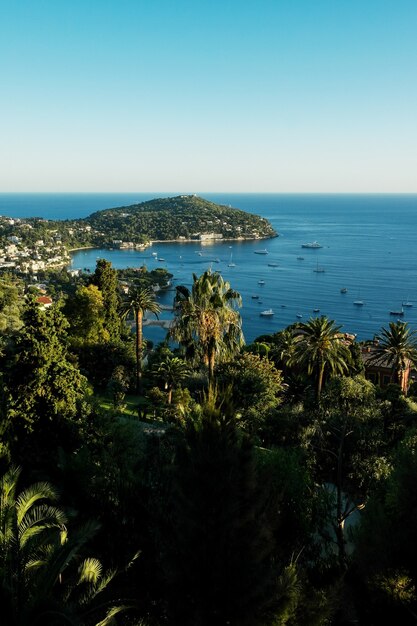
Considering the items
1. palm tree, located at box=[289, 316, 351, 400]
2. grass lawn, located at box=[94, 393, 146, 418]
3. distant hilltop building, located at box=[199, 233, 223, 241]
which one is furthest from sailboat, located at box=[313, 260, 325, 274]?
palm tree, located at box=[289, 316, 351, 400]

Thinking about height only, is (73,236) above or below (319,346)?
above

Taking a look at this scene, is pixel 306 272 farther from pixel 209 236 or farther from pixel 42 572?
pixel 42 572

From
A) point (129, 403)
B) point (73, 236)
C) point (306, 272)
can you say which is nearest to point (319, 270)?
point (306, 272)

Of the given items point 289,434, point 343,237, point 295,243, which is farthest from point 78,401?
point 343,237

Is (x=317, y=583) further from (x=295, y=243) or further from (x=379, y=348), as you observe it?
(x=295, y=243)

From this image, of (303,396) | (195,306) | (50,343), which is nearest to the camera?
(50,343)
